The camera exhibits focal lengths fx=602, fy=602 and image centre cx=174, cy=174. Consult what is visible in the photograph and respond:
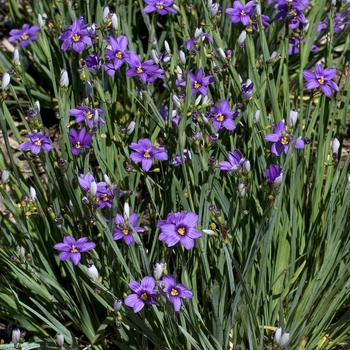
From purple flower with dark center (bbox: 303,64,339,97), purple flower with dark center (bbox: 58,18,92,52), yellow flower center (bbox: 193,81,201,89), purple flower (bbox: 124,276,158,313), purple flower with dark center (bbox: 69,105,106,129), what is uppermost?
purple flower with dark center (bbox: 58,18,92,52)

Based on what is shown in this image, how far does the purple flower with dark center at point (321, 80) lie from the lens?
8.93 ft

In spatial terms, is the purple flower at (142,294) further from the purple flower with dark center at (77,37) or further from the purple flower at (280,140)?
the purple flower with dark center at (77,37)

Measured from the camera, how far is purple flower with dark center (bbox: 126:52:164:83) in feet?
9.00

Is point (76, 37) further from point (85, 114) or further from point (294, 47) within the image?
point (294, 47)

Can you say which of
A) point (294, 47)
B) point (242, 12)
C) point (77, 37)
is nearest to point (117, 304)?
point (77, 37)

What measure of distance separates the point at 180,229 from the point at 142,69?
0.90m

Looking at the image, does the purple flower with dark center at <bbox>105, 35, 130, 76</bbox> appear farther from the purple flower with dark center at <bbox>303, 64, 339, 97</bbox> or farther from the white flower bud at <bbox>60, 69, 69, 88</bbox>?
the purple flower with dark center at <bbox>303, 64, 339, 97</bbox>

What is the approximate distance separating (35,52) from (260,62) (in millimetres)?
1706

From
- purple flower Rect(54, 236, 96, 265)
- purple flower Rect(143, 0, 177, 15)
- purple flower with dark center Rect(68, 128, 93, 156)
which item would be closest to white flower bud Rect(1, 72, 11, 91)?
purple flower with dark center Rect(68, 128, 93, 156)

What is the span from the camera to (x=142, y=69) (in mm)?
2775

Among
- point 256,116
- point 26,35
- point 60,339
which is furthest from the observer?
point 26,35

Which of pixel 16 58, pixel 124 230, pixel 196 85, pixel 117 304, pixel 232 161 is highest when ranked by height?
pixel 16 58

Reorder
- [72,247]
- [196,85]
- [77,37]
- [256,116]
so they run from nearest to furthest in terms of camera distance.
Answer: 1. [72,247]
2. [256,116]
3. [196,85]
4. [77,37]

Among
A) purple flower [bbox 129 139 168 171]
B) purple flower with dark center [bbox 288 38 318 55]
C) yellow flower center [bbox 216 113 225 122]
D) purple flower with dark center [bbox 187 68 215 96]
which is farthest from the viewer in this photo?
purple flower with dark center [bbox 288 38 318 55]
